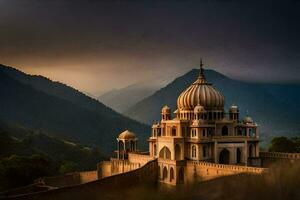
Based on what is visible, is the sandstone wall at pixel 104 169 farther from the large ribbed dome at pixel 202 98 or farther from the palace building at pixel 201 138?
the large ribbed dome at pixel 202 98

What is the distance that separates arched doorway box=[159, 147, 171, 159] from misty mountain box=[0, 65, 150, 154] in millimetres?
47243

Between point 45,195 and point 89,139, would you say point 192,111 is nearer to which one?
point 45,195

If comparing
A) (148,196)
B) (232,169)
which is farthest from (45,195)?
(232,169)

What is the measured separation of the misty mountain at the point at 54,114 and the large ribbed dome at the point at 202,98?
1885 inches

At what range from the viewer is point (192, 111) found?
128 feet

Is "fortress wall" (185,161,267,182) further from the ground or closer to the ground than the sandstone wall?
further from the ground

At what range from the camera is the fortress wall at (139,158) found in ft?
133

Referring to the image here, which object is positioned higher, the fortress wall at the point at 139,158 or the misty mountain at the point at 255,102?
the misty mountain at the point at 255,102

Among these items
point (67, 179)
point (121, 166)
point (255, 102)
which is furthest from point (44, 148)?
point (255, 102)

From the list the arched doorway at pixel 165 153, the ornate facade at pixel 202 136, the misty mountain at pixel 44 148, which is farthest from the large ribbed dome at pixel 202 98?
the misty mountain at pixel 44 148

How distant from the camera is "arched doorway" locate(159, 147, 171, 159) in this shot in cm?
3838

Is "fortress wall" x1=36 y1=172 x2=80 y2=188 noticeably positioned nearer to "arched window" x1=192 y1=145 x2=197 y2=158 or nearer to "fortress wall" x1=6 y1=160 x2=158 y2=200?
"fortress wall" x1=6 y1=160 x2=158 y2=200

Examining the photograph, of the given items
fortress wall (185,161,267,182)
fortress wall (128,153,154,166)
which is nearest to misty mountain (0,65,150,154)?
fortress wall (128,153,154,166)

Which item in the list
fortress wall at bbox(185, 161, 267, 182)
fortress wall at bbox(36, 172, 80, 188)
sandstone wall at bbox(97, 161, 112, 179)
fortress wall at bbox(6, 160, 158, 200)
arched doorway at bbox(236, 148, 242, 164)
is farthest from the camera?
sandstone wall at bbox(97, 161, 112, 179)
